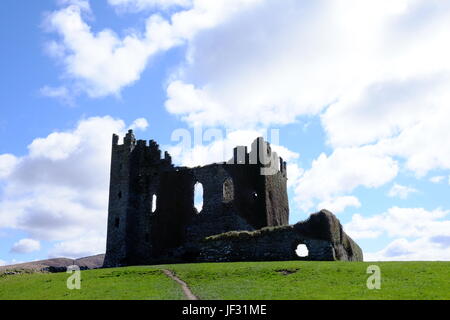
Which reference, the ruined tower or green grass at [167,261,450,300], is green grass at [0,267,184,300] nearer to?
green grass at [167,261,450,300]

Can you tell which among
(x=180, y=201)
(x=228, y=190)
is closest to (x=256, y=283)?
(x=228, y=190)

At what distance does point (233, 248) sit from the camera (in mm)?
38969

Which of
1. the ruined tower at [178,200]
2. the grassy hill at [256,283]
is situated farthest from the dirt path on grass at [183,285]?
the ruined tower at [178,200]

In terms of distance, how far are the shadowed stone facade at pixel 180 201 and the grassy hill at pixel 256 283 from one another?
45.5 ft

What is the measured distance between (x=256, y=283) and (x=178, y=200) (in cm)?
2850

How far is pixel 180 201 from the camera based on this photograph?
53.8m

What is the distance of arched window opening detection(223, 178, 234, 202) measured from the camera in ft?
168

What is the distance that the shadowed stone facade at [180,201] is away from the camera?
50.5 meters

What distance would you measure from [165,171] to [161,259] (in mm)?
11851

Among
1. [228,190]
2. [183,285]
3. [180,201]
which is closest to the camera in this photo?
[183,285]

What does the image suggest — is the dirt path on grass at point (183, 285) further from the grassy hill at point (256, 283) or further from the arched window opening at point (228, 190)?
the arched window opening at point (228, 190)

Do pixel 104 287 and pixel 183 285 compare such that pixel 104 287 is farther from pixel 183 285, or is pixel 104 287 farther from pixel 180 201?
pixel 180 201
